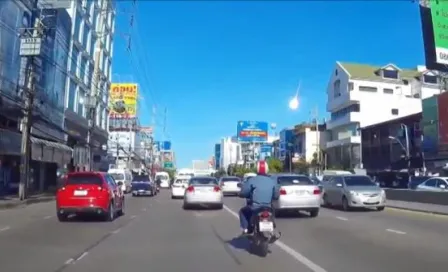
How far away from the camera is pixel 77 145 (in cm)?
4969

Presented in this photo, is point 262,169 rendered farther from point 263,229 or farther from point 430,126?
point 430,126

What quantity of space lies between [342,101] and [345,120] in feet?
9.42

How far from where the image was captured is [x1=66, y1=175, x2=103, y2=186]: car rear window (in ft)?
61.1

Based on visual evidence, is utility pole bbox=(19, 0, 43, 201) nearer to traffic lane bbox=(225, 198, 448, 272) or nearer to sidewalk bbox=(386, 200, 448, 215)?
traffic lane bbox=(225, 198, 448, 272)

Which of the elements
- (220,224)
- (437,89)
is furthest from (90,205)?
(437,89)

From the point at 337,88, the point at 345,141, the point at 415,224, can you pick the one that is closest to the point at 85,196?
the point at 415,224

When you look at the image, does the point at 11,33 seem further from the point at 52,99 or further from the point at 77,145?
the point at 77,145

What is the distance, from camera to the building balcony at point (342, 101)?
7544 cm

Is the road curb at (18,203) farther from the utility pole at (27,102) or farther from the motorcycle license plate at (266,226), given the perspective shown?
the motorcycle license plate at (266,226)

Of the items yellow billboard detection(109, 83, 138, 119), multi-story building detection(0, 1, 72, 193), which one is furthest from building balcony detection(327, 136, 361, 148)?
multi-story building detection(0, 1, 72, 193)

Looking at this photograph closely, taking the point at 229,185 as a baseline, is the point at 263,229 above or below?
below

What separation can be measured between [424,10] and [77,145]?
3276cm

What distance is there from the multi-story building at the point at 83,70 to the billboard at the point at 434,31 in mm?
25453

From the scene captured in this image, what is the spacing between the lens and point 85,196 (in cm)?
1834
